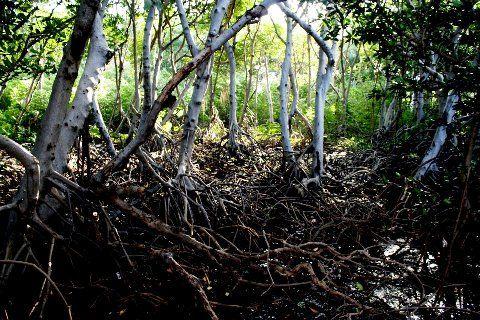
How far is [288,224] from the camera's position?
159 inches

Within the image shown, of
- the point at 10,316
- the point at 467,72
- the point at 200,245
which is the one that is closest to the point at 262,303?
the point at 200,245

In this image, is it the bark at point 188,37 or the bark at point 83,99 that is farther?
the bark at point 188,37

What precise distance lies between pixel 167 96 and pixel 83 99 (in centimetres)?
84

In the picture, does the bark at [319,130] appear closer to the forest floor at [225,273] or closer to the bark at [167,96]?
the forest floor at [225,273]

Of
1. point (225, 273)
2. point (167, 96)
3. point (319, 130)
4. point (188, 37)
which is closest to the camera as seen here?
point (167, 96)

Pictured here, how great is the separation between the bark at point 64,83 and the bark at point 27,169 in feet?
0.65

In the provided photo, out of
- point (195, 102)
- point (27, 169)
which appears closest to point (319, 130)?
point (195, 102)

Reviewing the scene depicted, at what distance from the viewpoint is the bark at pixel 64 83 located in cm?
186

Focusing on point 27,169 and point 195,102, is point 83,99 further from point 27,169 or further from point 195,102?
point 195,102

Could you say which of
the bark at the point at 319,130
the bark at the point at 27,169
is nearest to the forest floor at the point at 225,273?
the bark at the point at 27,169

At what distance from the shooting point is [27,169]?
1991mm

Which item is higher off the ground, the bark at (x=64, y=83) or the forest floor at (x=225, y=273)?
the bark at (x=64, y=83)

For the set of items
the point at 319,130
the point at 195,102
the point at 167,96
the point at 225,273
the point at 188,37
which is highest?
the point at 188,37

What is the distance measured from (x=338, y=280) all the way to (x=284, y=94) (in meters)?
3.44
